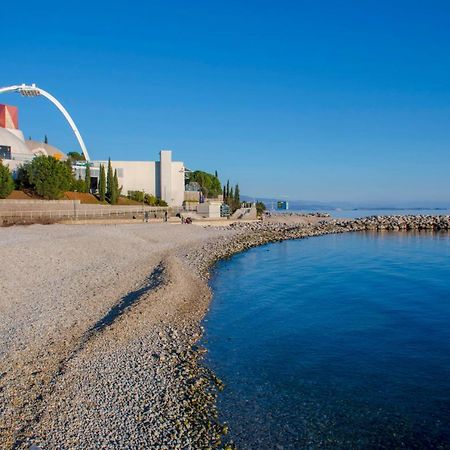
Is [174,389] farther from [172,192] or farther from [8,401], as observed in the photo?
[172,192]

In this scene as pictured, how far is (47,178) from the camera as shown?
57688mm

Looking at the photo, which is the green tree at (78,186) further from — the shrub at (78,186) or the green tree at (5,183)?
the green tree at (5,183)

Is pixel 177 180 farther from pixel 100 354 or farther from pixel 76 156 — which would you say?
pixel 100 354

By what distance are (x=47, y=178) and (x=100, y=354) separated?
50284 millimetres

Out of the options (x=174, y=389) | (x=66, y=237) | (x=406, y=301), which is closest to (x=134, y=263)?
(x=66, y=237)

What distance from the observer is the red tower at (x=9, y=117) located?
7869cm

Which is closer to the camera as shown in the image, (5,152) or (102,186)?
(5,152)

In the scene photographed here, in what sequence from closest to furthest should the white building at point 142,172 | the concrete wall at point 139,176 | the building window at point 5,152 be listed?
the building window at point 5,152
the white building at point 142,172
the concrete wall at point 139,176

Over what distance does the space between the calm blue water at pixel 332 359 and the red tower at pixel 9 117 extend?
66.9 m

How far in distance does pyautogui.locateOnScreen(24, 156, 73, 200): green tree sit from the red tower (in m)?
24.7

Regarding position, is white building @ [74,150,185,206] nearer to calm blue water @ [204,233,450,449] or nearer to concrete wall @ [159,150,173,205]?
concrete wall @ [159,150,173,205]

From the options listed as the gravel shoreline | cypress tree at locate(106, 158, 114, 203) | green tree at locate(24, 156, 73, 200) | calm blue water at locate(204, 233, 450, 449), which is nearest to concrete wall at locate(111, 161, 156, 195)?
cypress tree at locate(106, 158, 114, 203)

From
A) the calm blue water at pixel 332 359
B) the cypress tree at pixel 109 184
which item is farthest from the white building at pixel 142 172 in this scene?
the calm blue water at pixel 332 359

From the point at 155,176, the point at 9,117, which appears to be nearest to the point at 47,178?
the point at 155,176
